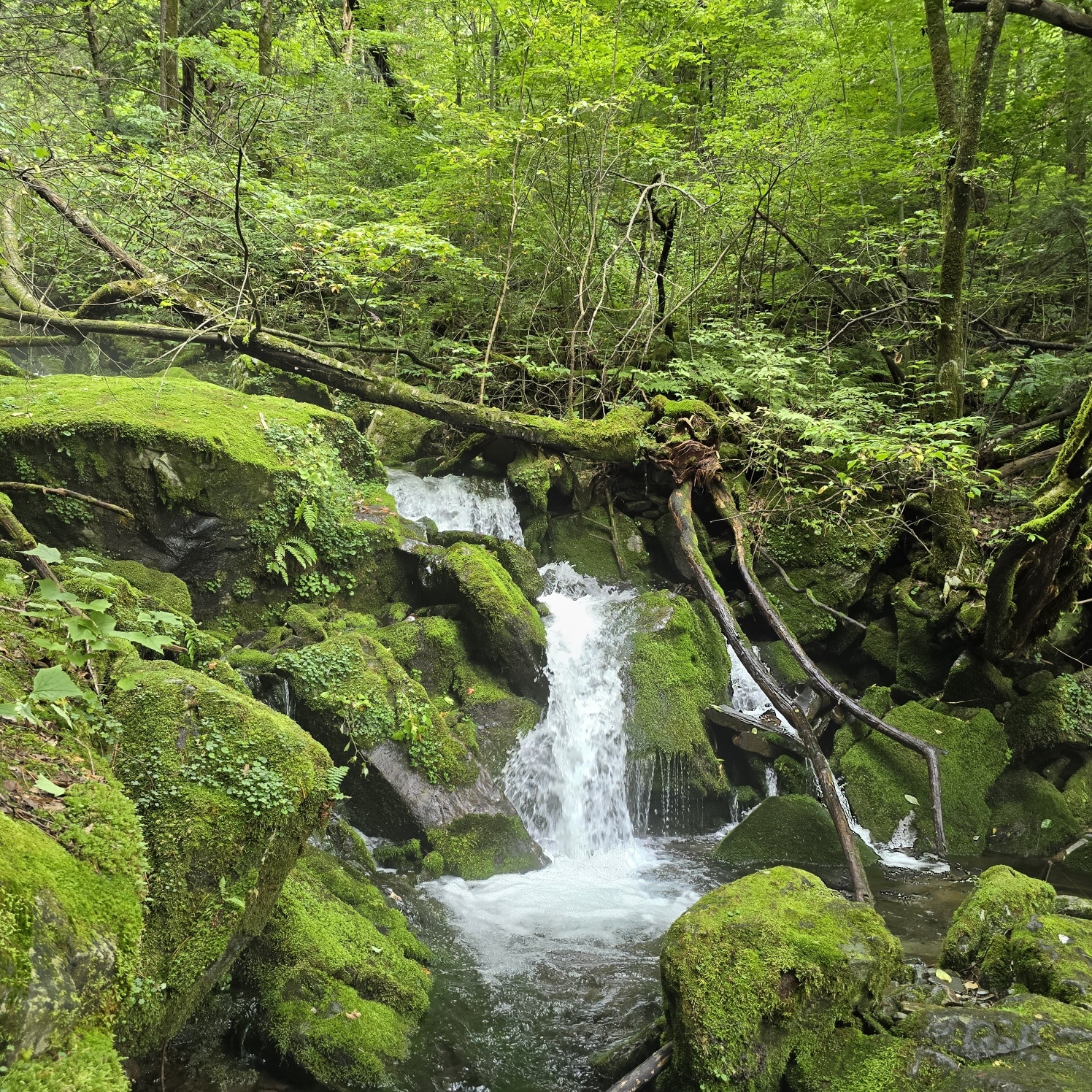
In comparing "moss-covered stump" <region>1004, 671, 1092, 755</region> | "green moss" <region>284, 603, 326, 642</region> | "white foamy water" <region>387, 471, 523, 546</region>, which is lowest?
"moss-covered stump" <region>1004, 671, 1092, 755</region>

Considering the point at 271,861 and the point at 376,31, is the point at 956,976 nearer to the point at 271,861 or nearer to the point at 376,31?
the point at 271,861

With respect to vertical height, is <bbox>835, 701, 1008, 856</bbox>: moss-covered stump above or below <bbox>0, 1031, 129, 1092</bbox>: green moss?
below

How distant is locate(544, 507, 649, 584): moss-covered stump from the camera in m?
11.1

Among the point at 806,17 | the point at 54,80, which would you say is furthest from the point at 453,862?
the point at 806,17

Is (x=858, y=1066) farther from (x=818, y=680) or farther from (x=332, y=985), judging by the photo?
(x=818, y=680)

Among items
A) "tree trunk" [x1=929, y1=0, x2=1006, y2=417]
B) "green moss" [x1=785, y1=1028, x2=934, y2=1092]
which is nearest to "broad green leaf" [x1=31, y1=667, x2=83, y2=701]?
"green moss" [x1=785, y1=1028, x2=934, y2=1092]

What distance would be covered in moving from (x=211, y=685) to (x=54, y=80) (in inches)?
466

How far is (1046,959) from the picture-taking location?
4.21 metres

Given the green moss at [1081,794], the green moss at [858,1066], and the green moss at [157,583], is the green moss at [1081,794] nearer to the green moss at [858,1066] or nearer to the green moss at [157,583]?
the green moss at [858,1066]

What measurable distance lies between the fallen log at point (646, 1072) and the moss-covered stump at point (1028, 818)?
575 centimetres

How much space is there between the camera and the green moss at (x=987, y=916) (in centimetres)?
456

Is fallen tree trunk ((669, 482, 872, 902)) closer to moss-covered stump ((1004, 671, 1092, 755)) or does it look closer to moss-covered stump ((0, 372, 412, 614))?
moss-covered stump ((1004, 671, 1092, 755))

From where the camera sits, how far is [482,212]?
37.3 feet

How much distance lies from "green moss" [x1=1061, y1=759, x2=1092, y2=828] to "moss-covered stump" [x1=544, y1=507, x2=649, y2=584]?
18.5ft
